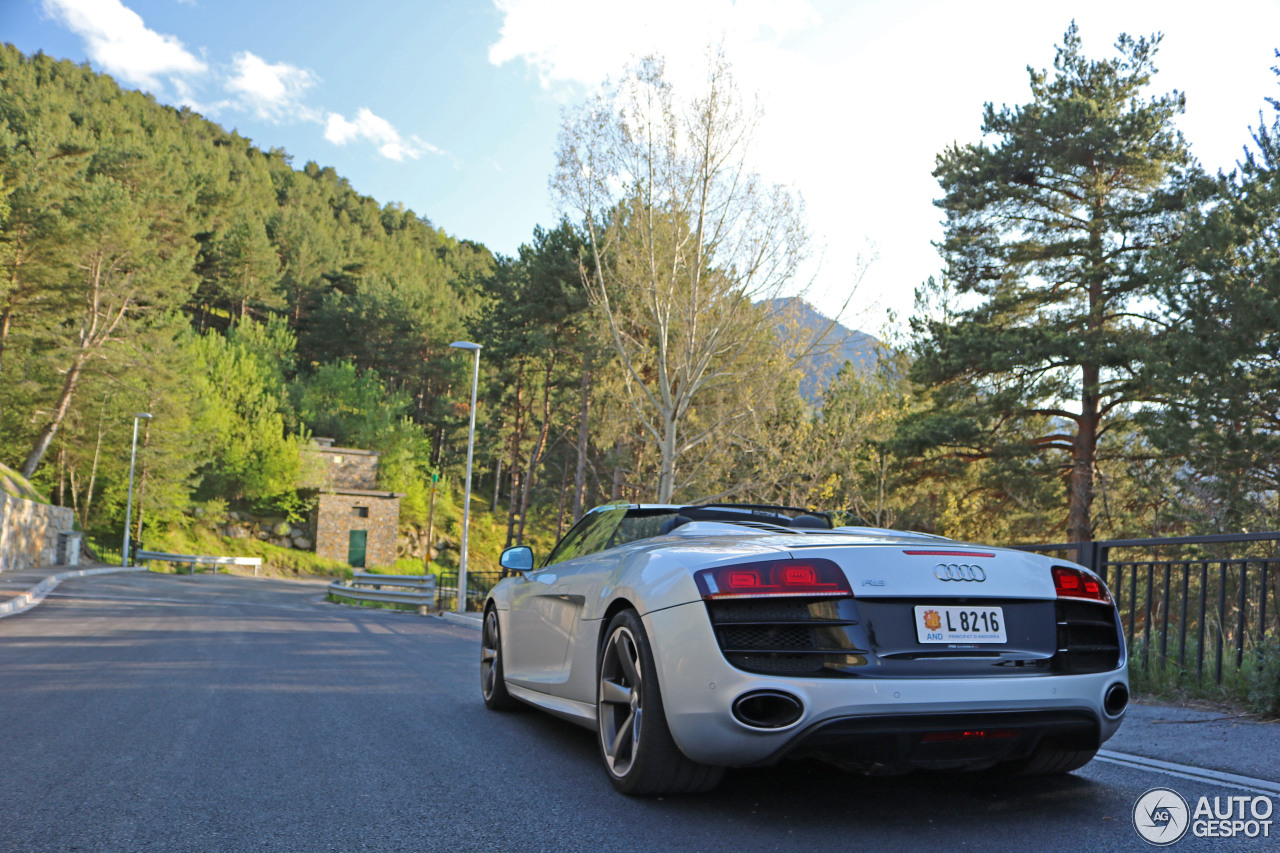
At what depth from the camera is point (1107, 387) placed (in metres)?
22.8

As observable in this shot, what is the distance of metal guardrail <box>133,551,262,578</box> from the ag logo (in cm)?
4551

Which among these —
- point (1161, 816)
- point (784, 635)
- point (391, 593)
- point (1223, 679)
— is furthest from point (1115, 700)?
point (391, 593)

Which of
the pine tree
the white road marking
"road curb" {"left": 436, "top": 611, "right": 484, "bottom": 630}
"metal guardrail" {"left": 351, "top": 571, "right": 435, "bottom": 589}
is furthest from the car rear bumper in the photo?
"metal guardrail" {"left": 351, "top": 571, "right": 435, "bottom": 589}

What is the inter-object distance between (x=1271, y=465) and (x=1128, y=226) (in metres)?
8.21

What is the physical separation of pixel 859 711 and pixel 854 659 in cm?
17

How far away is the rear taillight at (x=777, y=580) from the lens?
127 inches

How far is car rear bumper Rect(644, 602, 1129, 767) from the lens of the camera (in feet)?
10.00

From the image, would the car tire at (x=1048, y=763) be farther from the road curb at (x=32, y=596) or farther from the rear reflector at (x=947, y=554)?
the road curb at (x=32, y=596)

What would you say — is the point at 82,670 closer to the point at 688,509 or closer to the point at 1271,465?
the point at 688,509

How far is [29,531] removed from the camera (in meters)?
34.9

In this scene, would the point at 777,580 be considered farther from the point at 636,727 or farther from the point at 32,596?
the point at 32,596

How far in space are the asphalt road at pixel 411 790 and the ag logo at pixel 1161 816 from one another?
2.8 inches

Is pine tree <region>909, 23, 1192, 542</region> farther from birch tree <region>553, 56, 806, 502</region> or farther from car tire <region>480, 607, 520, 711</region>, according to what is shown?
car tire <region>480, 607, 520, 711</region>

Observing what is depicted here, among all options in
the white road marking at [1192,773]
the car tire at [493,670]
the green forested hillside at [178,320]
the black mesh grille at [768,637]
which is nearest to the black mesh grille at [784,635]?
the black mesh grille at [768,637]
